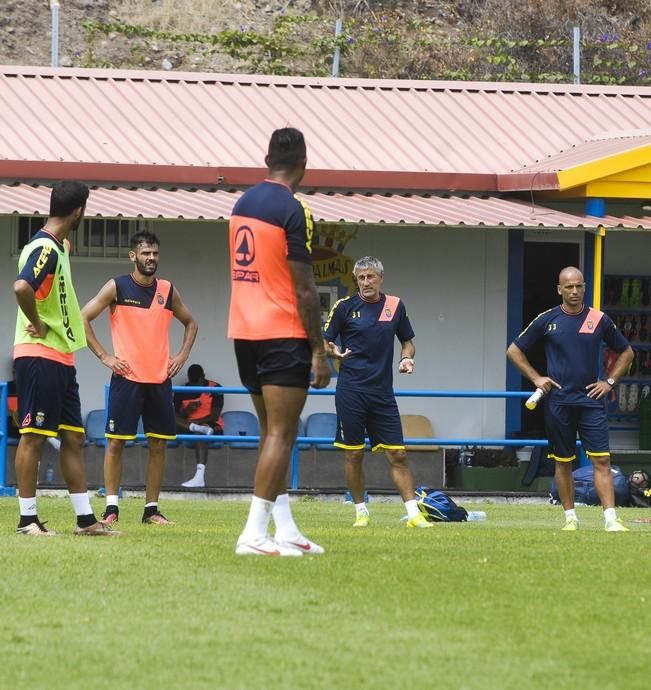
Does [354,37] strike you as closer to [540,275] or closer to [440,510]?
[540,275]

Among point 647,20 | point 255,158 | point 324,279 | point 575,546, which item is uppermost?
point 647,20

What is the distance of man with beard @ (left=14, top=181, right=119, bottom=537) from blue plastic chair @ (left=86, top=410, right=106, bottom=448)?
8.38 metres

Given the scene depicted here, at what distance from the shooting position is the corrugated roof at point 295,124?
1886cm

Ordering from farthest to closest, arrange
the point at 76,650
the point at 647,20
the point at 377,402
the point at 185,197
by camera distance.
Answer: the point at 647,20
the point at 185,197
the point at 377,402
the point at 76,650

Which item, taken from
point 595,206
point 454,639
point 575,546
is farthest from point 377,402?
point 595,206

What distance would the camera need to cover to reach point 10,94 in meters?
20.1

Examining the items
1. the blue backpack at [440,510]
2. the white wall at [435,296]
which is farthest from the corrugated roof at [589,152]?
the blue backpack at [440,510]

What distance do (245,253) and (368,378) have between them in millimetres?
3887

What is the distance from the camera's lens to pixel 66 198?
9430 mm

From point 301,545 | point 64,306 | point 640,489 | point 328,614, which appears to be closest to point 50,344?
point 64,306

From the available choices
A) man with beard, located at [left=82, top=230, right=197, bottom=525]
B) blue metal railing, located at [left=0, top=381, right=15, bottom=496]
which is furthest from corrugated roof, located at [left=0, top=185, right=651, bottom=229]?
man with beard, located at [left=82, top=230, right=197, bottom=525]

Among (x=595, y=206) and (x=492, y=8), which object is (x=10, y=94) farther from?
(x=492, y=8)

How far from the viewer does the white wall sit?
19.4 meters

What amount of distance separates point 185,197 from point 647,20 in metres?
18.0
